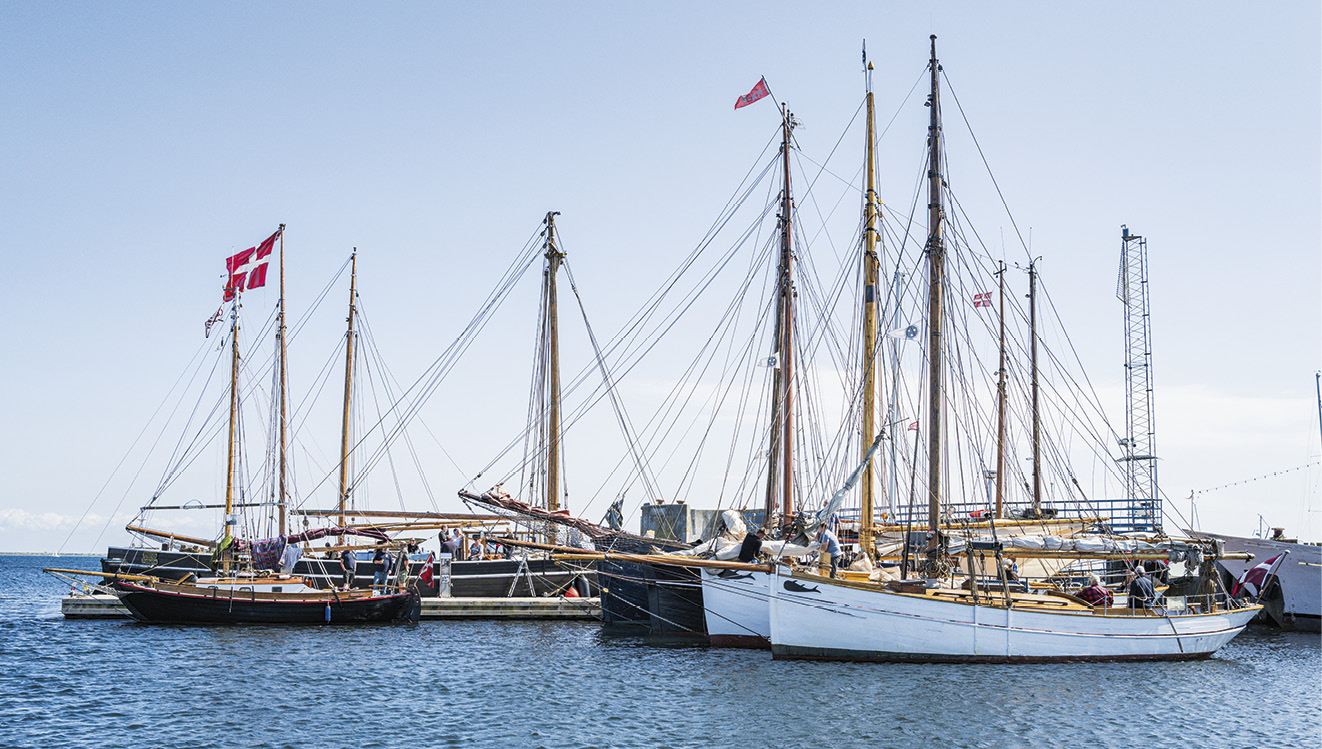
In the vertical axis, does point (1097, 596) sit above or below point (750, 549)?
below

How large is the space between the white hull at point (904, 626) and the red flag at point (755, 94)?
19848mm

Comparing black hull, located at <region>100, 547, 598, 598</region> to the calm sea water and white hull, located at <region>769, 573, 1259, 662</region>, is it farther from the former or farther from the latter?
white hull, located at <region>769, 573, 1259, 662</region>

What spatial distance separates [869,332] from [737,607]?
1166 centimetres

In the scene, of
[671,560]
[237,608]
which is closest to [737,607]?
[671,560]

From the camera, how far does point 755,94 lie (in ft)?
133

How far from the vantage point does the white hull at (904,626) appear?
30.2m

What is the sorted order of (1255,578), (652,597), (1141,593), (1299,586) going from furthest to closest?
(1299,586) < (1255,578) < (652,597) < (1141,593)

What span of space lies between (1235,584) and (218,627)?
4913 centimetres

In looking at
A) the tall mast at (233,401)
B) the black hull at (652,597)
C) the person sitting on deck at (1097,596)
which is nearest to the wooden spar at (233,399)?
the tall mast at (233,401)

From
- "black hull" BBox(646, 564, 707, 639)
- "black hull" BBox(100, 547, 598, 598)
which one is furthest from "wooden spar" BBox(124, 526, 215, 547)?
"black hull" BBox(646, 564, 707, 639)

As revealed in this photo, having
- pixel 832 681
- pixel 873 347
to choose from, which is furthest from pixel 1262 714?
pixel 873 347

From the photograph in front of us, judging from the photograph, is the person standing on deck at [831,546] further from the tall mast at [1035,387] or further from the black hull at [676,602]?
the tall mast at [1035,387]

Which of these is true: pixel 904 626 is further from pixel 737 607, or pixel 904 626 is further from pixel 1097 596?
pixel 1097 596

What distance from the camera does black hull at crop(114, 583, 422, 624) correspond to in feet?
136
